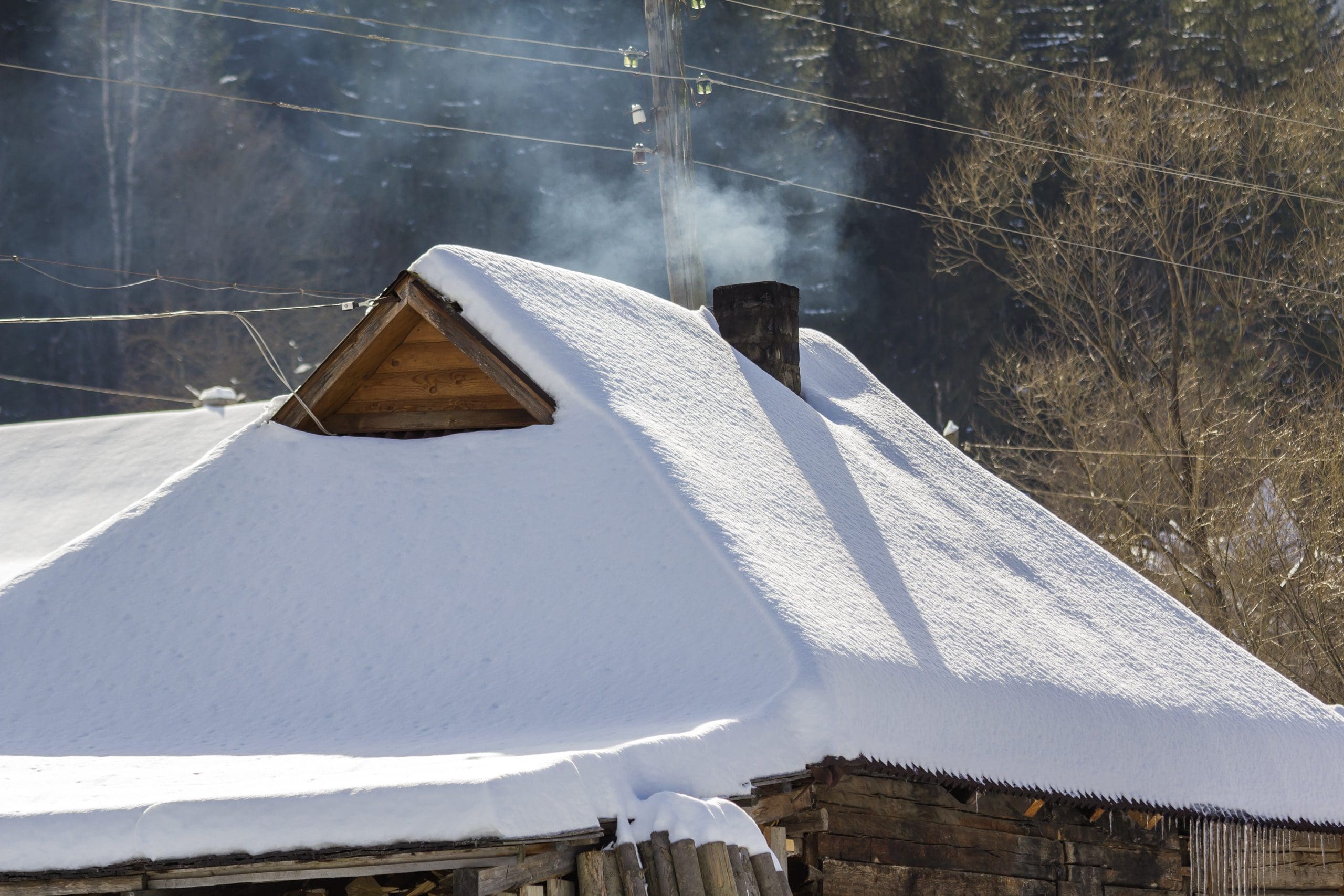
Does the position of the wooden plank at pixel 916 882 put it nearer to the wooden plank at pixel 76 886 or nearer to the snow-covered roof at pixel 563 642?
the snow-covered roof at pixel 563 642

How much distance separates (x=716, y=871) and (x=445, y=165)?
150ft

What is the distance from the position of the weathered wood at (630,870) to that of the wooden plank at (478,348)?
326 centimetres

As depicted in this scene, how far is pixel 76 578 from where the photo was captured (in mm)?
7102

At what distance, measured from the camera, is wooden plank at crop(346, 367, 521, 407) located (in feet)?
26.7

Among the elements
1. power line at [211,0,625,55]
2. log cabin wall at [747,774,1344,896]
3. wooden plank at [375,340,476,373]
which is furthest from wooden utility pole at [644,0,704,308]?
log cabin wall at [747,774,1344,896]

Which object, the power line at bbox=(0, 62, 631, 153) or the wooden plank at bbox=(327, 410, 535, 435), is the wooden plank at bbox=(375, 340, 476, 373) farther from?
the power line at bbox=(0, 62, 631, 153)

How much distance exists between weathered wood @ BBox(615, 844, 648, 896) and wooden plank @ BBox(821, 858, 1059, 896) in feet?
6.32

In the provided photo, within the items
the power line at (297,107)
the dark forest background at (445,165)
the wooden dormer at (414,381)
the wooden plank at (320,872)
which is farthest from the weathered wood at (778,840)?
the dark forest background at (445,165)

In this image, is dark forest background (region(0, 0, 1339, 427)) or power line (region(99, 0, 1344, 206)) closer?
power line (region(99, 0, 1344, 206))

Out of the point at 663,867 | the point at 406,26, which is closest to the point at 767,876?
the point at 663,867

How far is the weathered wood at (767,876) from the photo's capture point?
5.09 meters

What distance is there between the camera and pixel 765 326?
10.6 metres

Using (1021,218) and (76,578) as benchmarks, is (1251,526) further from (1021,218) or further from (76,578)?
(1021,218)

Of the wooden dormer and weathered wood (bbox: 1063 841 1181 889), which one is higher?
the wooden dormer
